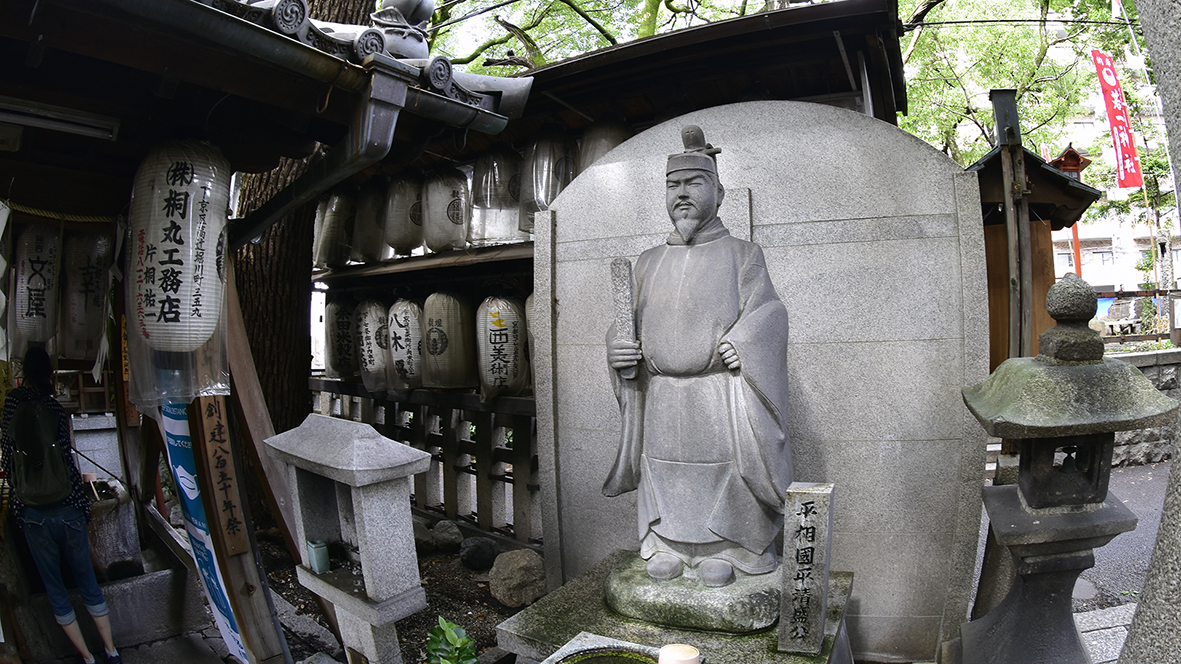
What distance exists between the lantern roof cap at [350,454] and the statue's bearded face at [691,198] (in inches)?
79.2

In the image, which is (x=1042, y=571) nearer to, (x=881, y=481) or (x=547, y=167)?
(x=881, y=481)

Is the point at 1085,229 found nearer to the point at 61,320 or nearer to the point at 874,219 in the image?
the point at 874,219

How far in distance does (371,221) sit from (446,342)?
236 cm

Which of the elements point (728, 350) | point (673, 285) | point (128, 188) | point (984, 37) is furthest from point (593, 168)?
point (984, 37)

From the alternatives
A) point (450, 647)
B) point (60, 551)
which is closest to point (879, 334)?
point (450, 647)

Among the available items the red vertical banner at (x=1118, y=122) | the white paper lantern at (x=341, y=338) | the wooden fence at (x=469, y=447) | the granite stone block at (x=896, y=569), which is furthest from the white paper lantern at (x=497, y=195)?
the red vertical banner at (x=1118, y=122)

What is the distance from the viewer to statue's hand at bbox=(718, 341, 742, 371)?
3768 millimetres

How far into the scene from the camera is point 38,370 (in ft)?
16.1

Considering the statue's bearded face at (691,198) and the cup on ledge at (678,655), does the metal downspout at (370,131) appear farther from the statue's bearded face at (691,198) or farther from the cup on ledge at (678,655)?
the cup on ledge at (678,655)

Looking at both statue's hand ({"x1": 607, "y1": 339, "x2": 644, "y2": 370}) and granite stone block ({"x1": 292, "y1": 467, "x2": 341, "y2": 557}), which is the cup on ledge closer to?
statue's hand ({"x1": 607, "y1": 339, "x2": 644, "y2": 370})

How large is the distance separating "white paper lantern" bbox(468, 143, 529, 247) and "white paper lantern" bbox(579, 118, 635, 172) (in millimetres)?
980

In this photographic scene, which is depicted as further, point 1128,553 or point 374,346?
point 374,346

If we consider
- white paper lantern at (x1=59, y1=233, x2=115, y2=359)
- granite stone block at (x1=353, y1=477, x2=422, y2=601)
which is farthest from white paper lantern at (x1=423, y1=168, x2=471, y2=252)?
granite stone block at (x1=353, y1=477, x2=422, y2=601)

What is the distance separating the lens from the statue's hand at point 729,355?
3.77m
